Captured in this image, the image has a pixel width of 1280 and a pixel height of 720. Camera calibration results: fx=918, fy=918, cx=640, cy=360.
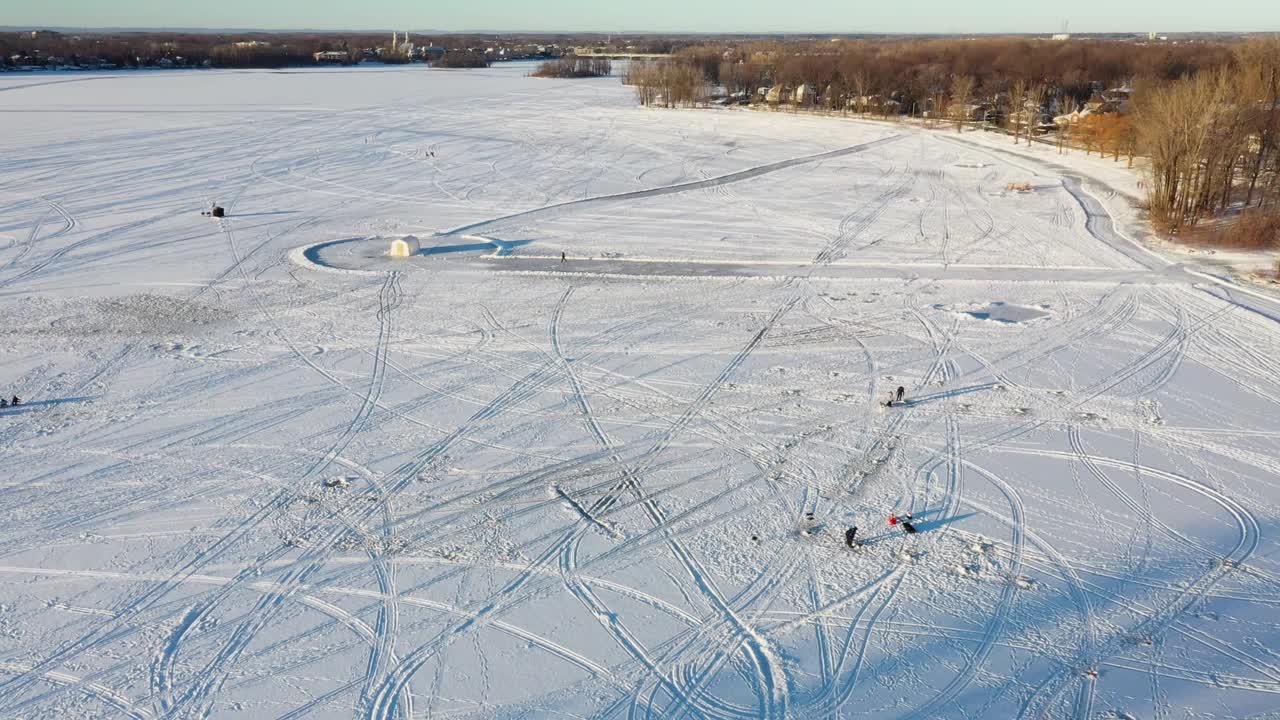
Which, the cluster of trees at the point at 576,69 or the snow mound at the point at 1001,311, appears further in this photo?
the cluster of trees at the point at 576,69

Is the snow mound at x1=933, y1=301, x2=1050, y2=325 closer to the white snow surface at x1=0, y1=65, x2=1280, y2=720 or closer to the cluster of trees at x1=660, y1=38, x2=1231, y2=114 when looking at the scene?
the white snow surface at x1=0, y1=65, x2=1280, y2=720

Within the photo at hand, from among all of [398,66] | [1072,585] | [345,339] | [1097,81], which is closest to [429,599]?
[1072,585]

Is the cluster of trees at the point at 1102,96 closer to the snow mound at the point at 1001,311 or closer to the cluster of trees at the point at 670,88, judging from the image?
the cluster of trees at the point at 670,88

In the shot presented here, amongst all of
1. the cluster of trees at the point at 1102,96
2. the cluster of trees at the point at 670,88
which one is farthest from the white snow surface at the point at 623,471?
the cluster of trees at the point at 670,88

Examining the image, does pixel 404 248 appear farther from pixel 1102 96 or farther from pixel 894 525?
pixel 1102 96

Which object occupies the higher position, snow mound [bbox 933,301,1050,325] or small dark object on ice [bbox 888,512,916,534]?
snow mound [bbox 933,301,1050,325]

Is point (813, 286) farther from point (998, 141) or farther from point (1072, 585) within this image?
point (998, 141)

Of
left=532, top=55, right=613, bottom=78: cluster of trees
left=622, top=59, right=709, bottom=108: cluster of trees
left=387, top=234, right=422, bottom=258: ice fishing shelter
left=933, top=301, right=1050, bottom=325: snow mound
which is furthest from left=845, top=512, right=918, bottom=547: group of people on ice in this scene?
left=532, top=55, right=613, bottom=78: cluster of trees
